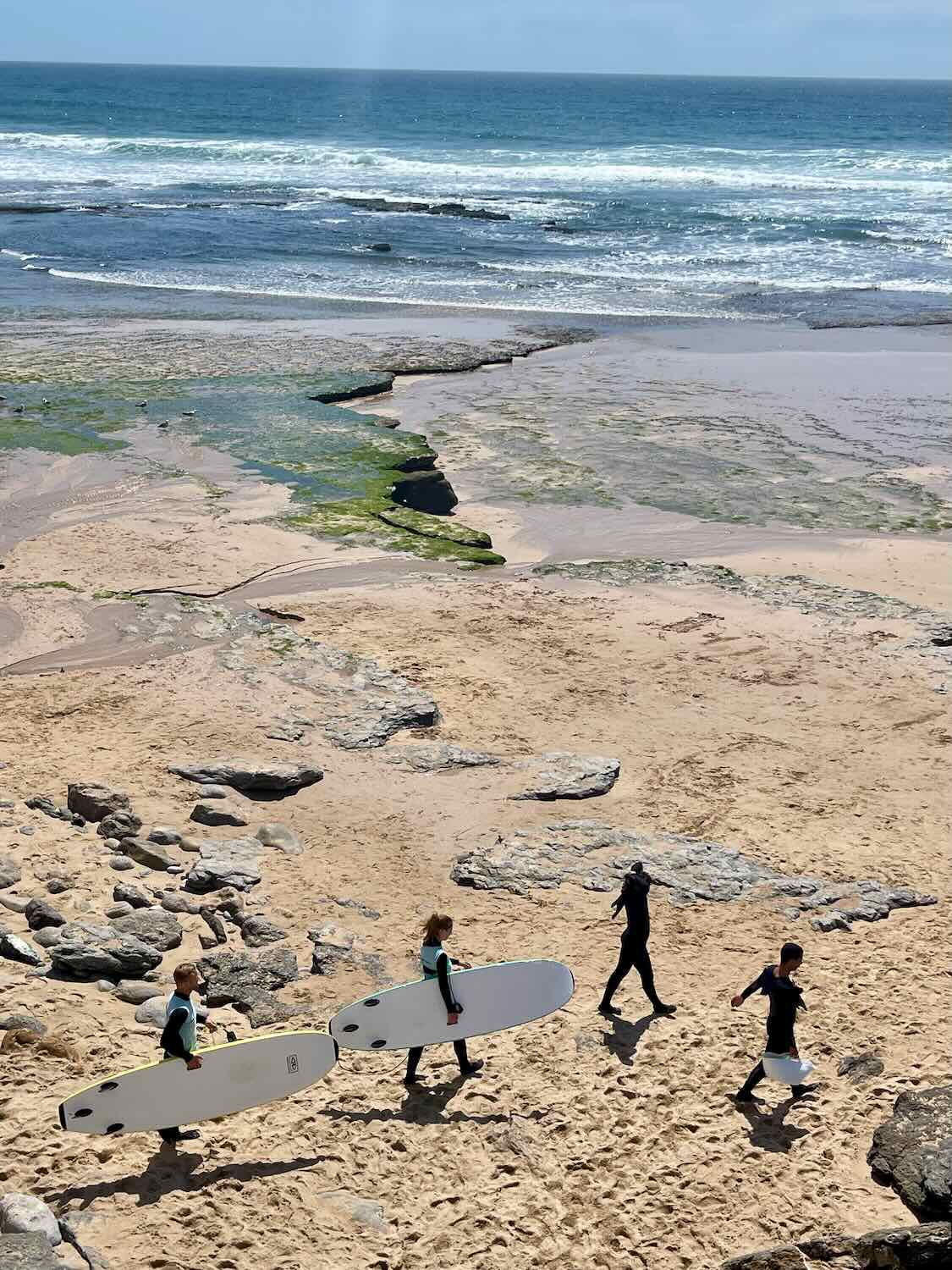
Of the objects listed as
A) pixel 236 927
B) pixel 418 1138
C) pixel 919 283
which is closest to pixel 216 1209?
pixel 418 1138

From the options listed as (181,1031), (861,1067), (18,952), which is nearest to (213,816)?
(18,952)

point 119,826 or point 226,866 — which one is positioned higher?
point 119,826

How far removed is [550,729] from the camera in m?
14.0

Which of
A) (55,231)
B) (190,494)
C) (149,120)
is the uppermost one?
(149,120)

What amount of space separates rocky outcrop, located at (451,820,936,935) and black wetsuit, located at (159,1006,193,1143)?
3.94 meters

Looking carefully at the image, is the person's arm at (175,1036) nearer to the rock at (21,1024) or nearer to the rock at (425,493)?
the rock at (21,1024)

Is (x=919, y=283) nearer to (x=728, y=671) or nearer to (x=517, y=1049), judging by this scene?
(x=728, y=671)

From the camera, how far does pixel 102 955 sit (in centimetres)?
921

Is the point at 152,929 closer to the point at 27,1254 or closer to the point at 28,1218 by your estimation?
Answer: the point at 28,1218

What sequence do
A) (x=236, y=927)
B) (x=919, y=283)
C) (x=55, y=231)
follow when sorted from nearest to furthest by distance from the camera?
(x=236, y=927) < (x=919, y=283) < (x=55, y=231)

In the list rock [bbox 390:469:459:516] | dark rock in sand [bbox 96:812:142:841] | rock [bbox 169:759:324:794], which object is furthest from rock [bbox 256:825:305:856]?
rock [bbox 390:469:459:516]

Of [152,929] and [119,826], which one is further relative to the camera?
[119,826]

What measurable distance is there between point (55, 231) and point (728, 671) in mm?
42986

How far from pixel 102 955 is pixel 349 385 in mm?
18904
